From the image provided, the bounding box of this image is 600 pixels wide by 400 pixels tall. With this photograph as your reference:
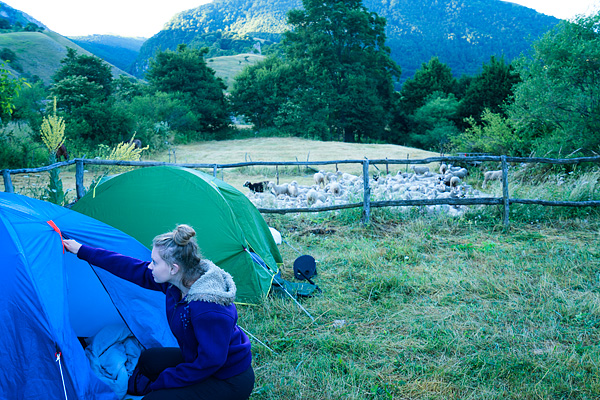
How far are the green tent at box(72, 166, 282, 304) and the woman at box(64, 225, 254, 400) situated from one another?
1837 mm

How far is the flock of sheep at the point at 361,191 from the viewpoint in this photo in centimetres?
785

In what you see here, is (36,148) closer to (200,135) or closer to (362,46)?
(200,135)

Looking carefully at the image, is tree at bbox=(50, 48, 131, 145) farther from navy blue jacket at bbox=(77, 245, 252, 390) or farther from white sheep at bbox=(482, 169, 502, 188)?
navy blue jacket at bbox=(77, 245, 252, 390)

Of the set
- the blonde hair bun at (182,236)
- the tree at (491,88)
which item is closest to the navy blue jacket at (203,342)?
the blonde hair bun at (182,236)

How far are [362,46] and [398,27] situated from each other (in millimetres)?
76607

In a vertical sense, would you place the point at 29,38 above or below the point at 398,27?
below

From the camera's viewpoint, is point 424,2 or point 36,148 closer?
point 36,148

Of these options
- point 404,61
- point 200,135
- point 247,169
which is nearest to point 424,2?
point 404,61

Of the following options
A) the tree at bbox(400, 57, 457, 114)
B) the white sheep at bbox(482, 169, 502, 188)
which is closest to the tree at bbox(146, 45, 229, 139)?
the tree at bbox(400, 57, 457, 114)

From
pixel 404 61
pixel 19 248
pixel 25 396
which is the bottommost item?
pixel 25 396

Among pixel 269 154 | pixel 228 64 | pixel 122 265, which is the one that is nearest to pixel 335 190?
pixel 122 265

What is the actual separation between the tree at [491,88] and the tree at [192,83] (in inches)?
753

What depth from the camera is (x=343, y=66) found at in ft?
113

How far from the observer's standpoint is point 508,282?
14.5ft
